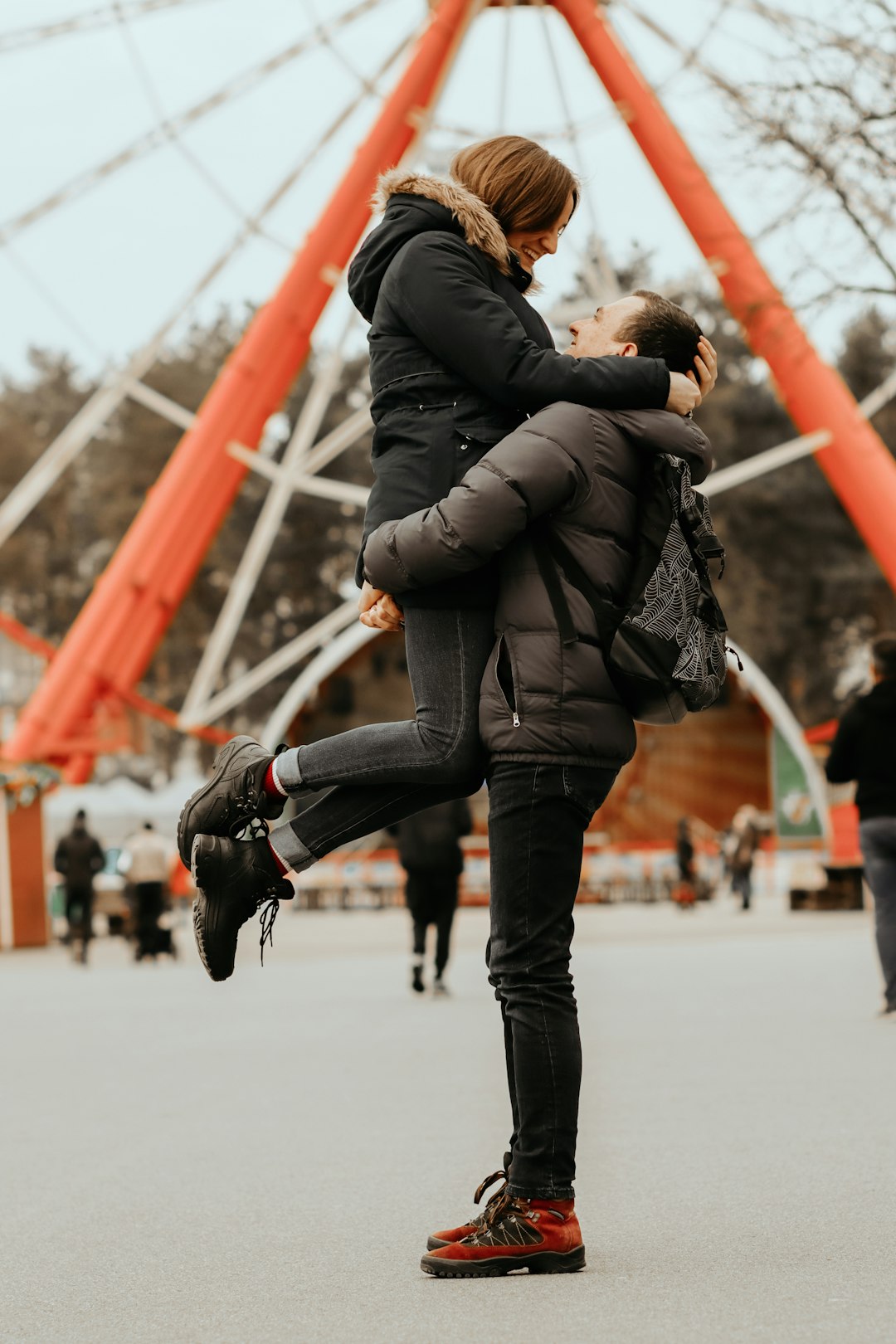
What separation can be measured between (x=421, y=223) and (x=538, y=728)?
103 centimetres

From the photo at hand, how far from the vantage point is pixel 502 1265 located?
4.17 meters

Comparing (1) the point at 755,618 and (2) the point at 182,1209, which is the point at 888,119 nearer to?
(2) the point at 182,1209

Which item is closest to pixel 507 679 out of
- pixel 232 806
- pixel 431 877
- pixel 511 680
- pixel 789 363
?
pixel 511 680

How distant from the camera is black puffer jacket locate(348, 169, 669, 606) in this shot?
166 inches

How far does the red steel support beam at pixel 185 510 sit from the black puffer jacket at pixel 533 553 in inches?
679

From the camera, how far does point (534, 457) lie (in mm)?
4164

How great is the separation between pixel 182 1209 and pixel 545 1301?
1663 millimetres

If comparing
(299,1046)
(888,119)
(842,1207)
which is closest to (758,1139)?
(842,1207)

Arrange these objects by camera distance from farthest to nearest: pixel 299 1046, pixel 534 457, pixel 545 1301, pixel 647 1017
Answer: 1. pixel 647 1017
2. pixel 299 1046
3. pixel 534 457
4. pixel 545 1301

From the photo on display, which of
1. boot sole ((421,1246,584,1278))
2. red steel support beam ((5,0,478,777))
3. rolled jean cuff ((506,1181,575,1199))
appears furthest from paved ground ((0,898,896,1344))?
red steel support beam ((5,0,478,777))

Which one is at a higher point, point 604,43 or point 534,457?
point 604,43

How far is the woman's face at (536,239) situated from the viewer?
452 centimetres

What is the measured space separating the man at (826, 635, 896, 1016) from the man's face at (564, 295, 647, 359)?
6.02m

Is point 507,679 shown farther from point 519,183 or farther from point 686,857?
point 686,857
